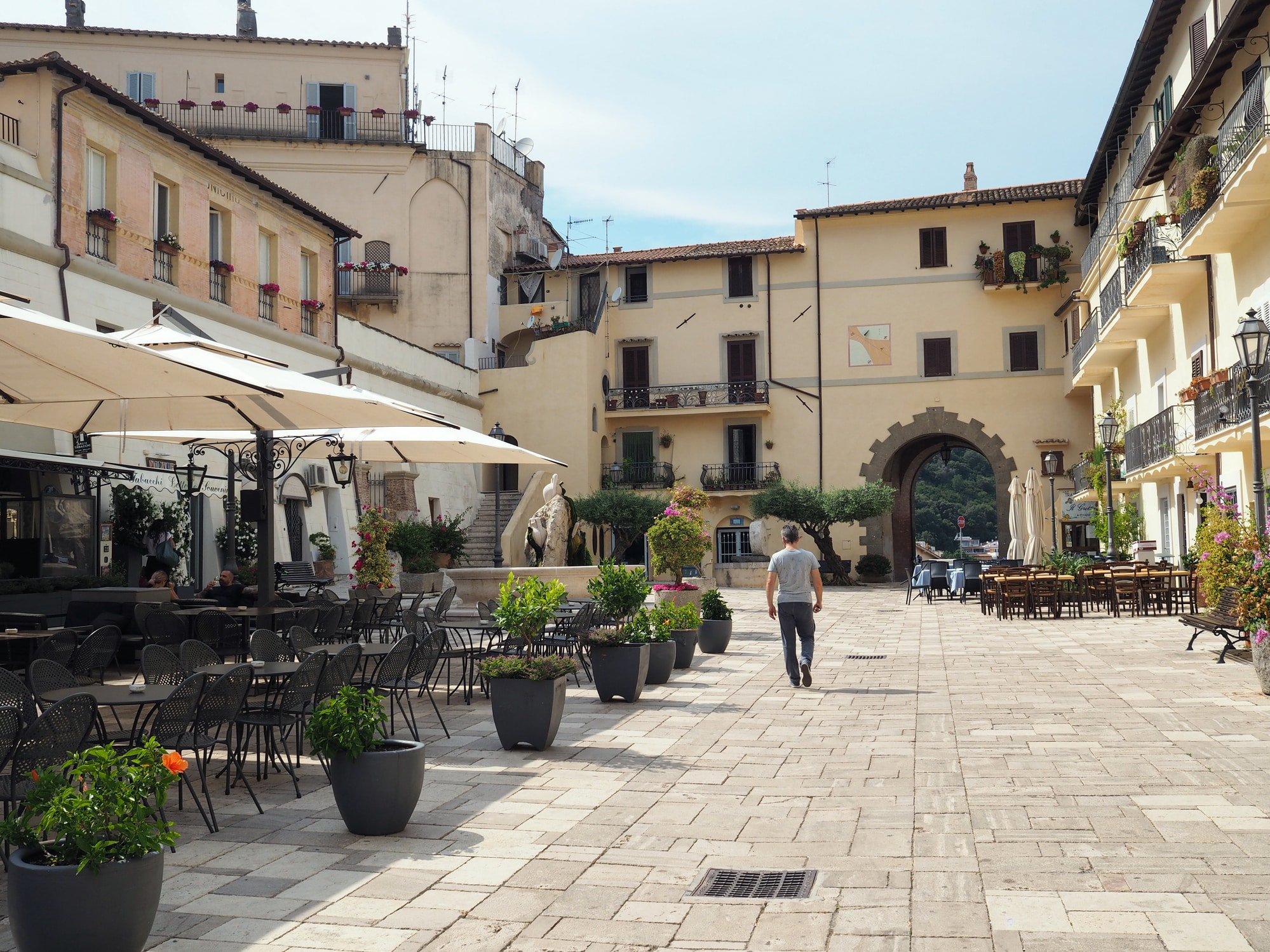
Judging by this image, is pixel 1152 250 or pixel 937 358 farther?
pixel 937 358

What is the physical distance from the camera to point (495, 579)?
2164cm

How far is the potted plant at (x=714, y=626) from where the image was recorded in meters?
14.3

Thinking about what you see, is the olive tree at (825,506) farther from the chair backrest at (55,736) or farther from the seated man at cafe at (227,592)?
the chair backrest at (55,736)

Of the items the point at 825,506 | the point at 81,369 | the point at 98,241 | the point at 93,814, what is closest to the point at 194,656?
the point at 81,369

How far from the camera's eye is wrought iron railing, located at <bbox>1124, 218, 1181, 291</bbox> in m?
20.0

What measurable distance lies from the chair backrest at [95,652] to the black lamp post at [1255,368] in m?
10.2

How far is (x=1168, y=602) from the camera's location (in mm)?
19312

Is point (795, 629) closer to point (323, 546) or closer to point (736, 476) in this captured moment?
point (323, 546)

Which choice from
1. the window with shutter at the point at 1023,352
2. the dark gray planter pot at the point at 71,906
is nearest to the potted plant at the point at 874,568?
the window with shutter at the point at 1023,352

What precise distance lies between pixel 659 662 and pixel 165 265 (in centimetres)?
1228

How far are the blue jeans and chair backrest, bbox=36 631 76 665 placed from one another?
607 centimetres

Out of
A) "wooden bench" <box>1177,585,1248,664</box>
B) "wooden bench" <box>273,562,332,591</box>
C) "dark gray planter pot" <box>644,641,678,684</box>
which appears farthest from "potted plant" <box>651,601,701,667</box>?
"wooden bench" <box>273,562,332,591</box>

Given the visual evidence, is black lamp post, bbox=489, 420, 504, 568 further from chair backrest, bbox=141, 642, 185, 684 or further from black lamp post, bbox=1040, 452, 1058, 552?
black lamp post, bbox=1040, 452, 1058, 552

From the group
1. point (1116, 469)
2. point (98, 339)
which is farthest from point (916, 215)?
point (98, 339)
